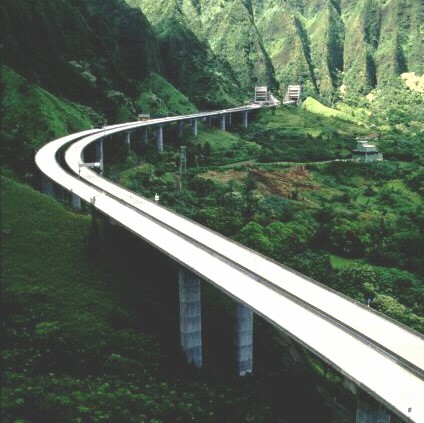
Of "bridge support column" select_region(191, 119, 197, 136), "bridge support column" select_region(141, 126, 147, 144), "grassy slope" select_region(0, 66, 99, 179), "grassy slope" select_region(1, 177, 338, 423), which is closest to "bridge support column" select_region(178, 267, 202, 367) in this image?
"grassy slope" select_region(1, 177, 338, 423)

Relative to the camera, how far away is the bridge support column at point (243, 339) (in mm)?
46844

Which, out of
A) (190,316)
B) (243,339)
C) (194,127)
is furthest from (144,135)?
(243,339)

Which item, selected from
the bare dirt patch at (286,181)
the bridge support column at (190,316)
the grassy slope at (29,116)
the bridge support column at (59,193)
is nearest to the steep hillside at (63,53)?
the grassy slope at (29,116)

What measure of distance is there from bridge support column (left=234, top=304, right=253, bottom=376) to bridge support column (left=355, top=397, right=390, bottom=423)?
51.0 feet

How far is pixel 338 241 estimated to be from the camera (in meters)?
87.9

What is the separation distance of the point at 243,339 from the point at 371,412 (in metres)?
16.9

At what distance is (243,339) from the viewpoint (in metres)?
47.7

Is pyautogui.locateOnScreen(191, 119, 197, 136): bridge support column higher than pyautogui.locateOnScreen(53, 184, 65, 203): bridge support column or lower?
lower

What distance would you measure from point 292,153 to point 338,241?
284 ft

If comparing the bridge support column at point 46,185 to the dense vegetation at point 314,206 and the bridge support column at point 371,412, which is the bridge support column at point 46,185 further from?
the bridge support column at point 371,412

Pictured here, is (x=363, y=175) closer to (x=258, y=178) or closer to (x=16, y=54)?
(x=258, y=178)

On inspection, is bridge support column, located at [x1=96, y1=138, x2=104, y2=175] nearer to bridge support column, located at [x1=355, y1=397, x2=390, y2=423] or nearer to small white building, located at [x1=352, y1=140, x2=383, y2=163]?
small white building, located at [x1=352, y1=140, x2=383, y2=163]

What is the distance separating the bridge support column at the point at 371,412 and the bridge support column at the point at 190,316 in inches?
727

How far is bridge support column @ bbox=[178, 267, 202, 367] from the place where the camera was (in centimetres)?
4756
